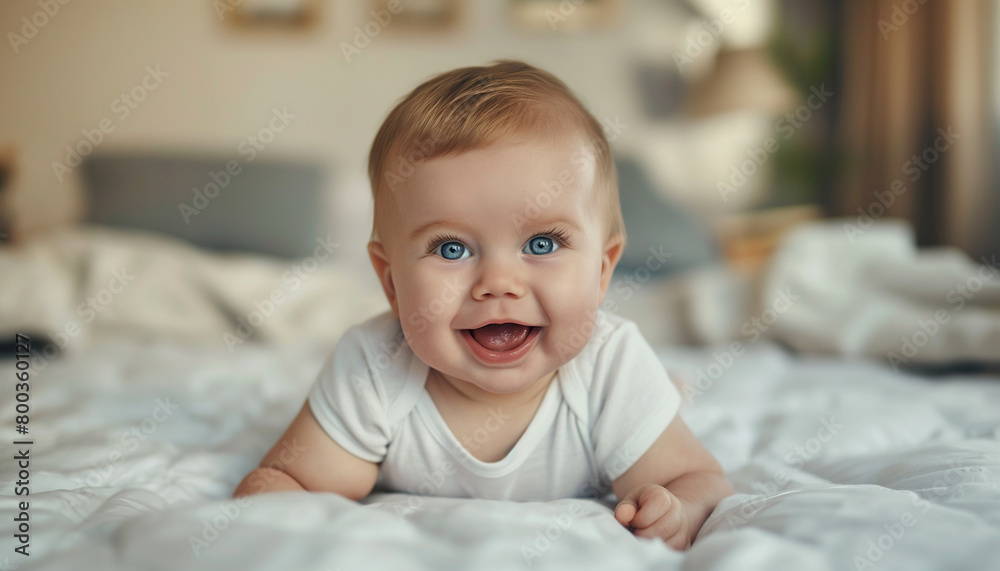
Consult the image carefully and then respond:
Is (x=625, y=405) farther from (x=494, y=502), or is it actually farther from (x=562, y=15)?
(x=562, y=15)

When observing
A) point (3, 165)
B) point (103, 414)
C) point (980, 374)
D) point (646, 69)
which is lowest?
point (980, 374)

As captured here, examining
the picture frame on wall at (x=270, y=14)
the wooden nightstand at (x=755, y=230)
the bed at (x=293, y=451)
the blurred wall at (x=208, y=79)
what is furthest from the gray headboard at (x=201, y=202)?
the wooden nightstand at (x=755, y=230)

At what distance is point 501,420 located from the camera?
31.0 inches

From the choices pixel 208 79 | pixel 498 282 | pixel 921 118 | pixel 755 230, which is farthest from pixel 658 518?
pixel 921 118

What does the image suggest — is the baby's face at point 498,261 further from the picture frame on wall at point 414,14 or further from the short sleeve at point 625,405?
the picture frame on wall at point 414,14

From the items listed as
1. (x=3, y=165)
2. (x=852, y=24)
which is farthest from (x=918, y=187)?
(x=3, y=165)

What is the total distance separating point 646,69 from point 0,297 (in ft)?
7.60

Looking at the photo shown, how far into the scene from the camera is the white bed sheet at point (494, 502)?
1.63 feet

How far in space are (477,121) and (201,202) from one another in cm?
189

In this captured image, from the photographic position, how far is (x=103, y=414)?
1.03 metres

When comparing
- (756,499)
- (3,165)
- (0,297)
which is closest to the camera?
(756,499)

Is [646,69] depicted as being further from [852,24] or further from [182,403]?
[182,403]

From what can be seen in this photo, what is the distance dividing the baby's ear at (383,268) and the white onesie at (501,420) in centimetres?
5

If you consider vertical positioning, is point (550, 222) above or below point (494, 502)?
above
